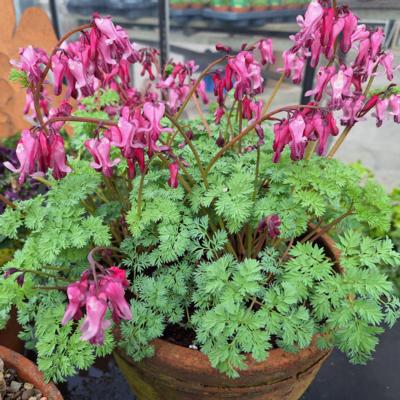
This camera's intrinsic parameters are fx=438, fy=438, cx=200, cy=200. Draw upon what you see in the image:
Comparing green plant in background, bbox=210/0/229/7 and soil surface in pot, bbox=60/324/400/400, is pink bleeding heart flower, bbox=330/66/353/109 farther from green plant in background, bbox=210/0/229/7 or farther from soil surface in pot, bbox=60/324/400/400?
green plant in background, bbox=210/0/229/7

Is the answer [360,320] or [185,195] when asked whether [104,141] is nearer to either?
[185,195]

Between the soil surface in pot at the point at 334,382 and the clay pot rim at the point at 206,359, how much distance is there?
61 cm

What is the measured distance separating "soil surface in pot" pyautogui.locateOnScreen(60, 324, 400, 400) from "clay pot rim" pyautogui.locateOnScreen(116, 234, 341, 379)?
610 mm

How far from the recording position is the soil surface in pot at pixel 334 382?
64.4 inches

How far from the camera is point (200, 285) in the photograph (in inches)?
45.3

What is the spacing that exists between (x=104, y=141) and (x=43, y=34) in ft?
7.09

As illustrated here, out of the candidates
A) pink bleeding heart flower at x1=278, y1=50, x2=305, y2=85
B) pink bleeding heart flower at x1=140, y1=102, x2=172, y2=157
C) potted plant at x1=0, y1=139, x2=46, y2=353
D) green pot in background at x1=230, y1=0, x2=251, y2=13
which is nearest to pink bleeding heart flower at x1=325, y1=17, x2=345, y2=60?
pink bleeding heart flower at x1=278, y1=50, x2=305, y2=85

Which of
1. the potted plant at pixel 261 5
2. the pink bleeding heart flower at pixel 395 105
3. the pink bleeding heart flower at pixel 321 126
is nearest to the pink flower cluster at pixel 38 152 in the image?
the pink bleeding heart flower at pixel 321 126

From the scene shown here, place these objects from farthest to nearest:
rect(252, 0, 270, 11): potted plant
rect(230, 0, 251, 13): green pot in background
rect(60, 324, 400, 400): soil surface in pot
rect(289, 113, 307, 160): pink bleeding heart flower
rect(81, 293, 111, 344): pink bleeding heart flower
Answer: rect(230, 0, 251, 13): green pot in background, rect(252, 0, 270, 11): potted plant, rect(60, 324, 400, 400): soil surface in pot, rect(289, 113, 307, 160): pink bleeding heart flower, rect(81, 293, 111, 344): pink bleeding heart flower

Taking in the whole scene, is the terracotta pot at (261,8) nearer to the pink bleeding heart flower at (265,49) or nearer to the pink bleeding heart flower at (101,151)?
the pink bleeding heart flower at (265,49)

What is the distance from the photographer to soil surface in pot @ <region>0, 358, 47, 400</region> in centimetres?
126

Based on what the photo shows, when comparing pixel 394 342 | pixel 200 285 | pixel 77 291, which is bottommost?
pixel 394 342

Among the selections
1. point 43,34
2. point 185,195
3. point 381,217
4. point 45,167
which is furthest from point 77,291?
point 43,34

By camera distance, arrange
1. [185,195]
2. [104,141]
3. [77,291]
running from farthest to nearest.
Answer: [185,195], [104,141], [77,291]
